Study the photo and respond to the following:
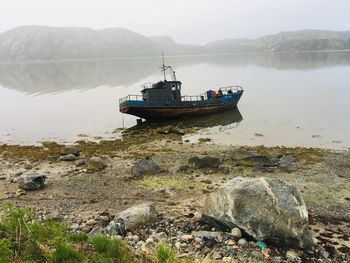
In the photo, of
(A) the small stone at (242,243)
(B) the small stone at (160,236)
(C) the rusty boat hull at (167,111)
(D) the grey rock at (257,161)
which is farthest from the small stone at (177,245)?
(C) the rusty boat hull at (167,111)

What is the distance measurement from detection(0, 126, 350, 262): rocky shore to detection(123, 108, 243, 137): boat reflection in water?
3.83m

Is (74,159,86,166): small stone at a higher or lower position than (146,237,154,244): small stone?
lower

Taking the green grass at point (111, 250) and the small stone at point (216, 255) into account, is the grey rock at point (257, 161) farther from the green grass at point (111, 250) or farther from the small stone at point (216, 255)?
the green grass at point (111, 250)

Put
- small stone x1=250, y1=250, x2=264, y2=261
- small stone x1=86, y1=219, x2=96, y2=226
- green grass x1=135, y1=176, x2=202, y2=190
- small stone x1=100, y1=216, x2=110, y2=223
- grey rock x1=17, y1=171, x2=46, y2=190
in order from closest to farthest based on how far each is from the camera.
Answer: small stone x1=250, y1=250, x2=264, y2=261 → small stone x1=86, y1=219, x2=96, y2=226 → small stone x1=100, y1=216, x2=110, y2=223 → grey rock x1=17, y1=171, x2=46, y2=190 → green grass x1=135, y1=176, x2=202, y2=190

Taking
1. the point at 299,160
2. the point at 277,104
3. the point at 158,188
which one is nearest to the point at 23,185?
the point at 158,188

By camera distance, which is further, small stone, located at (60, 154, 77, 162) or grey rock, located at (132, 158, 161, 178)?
small stone, located at (60, 154, 77, 162)

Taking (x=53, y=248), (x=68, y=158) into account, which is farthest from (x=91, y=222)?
(x=68, y=158)

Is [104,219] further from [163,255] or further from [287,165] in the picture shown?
[287,165]

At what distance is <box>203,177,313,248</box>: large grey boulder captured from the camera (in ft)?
36.5

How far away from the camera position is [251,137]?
3253 centimetres

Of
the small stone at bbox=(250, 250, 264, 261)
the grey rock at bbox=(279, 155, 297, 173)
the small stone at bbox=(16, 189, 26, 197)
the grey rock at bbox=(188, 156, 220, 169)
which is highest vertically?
the small stone at bbox=(250, 250, 264, 261)

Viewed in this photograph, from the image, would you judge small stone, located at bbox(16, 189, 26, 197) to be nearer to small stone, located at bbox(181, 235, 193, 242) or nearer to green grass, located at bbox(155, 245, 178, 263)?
small stone, located at bbox(181, 235, 193, 242)

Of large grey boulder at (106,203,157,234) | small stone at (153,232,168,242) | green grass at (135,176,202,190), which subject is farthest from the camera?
green grass at (135,176,202,190)

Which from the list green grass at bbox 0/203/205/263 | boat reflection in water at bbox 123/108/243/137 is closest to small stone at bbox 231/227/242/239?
green grass at bbox 0/203/205/263
